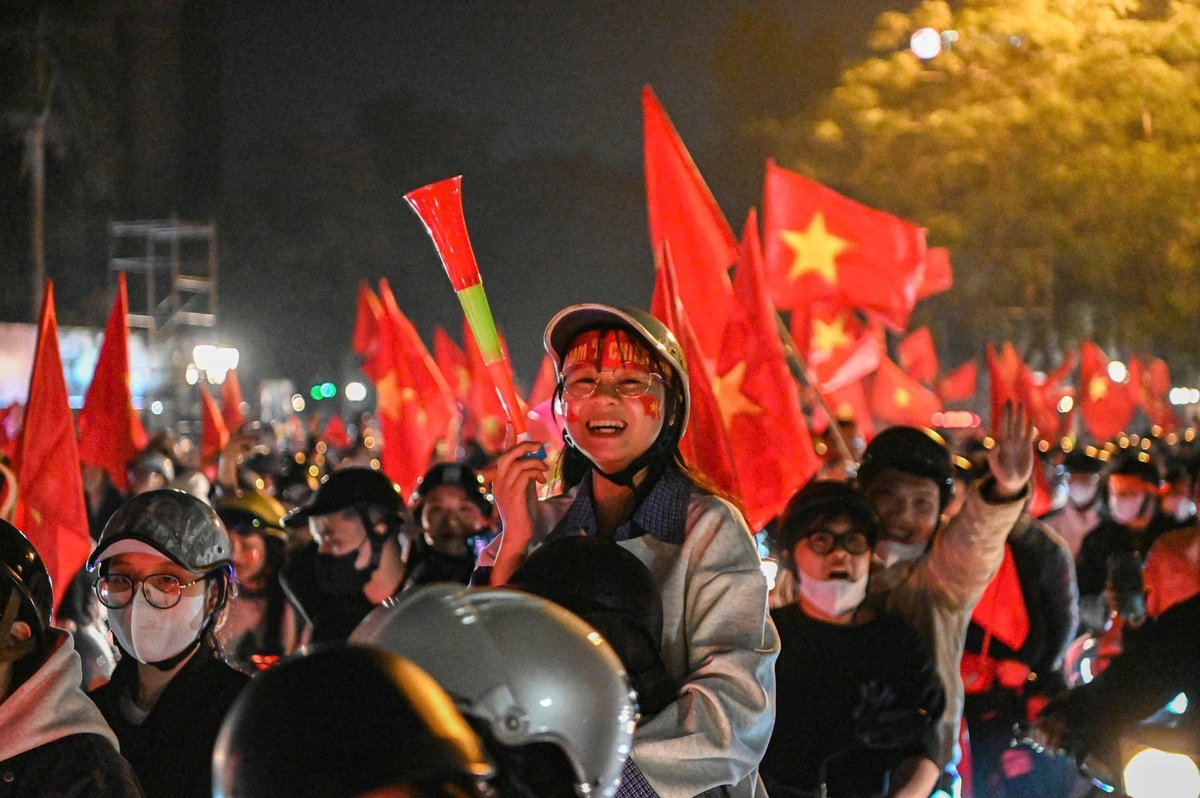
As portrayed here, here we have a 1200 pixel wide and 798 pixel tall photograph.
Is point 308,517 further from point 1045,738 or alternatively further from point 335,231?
point 335,231

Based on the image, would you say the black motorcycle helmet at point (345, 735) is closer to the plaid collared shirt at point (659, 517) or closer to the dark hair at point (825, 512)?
the plaid collared shirt at point (659, 517)

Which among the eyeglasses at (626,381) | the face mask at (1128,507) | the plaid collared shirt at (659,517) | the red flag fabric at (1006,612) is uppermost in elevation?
the eyeglasses at (626,381)

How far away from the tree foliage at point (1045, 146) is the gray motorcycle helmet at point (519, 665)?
2161 centimetres

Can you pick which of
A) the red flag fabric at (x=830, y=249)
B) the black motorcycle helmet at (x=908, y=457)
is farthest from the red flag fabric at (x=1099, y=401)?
the black motorcycle helmet at (x=908, y=457)

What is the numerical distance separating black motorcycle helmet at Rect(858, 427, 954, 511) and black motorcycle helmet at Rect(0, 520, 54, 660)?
3.39 metres

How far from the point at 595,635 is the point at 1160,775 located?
7.10 feet

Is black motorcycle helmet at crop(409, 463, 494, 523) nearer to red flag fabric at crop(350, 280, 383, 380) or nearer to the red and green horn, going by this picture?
the red and green horn

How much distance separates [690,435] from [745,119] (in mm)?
24222

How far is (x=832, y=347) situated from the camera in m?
14.7

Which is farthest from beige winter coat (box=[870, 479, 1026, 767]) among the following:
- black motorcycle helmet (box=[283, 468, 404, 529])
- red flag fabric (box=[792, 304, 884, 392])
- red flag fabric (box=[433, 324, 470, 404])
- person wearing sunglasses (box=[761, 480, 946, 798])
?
red flag fabric (box=[433, 324, 470, 404])

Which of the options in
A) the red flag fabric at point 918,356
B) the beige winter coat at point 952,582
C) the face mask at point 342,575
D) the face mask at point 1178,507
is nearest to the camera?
the beige winter coat at point 952,582

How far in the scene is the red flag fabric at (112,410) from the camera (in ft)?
36.2

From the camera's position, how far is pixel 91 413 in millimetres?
11219

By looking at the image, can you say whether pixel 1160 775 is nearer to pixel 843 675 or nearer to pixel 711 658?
pixel 843 675
